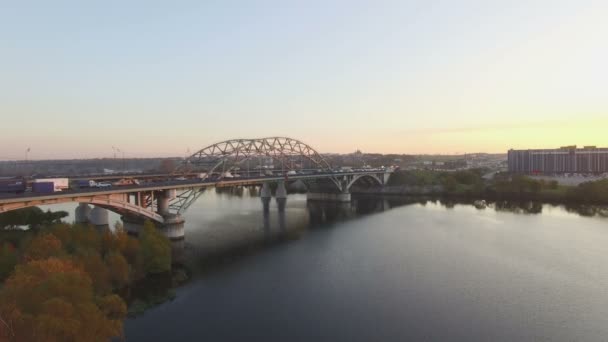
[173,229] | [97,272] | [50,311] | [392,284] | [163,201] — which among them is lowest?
[392,284]

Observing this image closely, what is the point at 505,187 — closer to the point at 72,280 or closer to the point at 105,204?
the point at 105,204

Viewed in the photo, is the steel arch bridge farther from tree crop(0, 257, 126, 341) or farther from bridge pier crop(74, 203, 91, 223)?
tree crop(0, 257, 126, 341)

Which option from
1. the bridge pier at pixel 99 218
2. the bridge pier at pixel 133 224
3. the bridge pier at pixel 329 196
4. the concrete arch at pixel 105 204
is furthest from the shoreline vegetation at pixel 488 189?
the concrete arch at pixel 105 204

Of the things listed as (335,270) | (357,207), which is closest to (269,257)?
(335,270)

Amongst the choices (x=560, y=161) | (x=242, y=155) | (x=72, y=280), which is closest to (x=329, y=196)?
(x=242, y=155)

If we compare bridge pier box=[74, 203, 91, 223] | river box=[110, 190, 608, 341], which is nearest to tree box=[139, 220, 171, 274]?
river box=[110, 190, 608, 341]

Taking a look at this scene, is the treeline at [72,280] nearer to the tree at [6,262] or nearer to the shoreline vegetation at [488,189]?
the tree at [6,262]

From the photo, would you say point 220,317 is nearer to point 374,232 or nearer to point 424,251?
point 424,251
